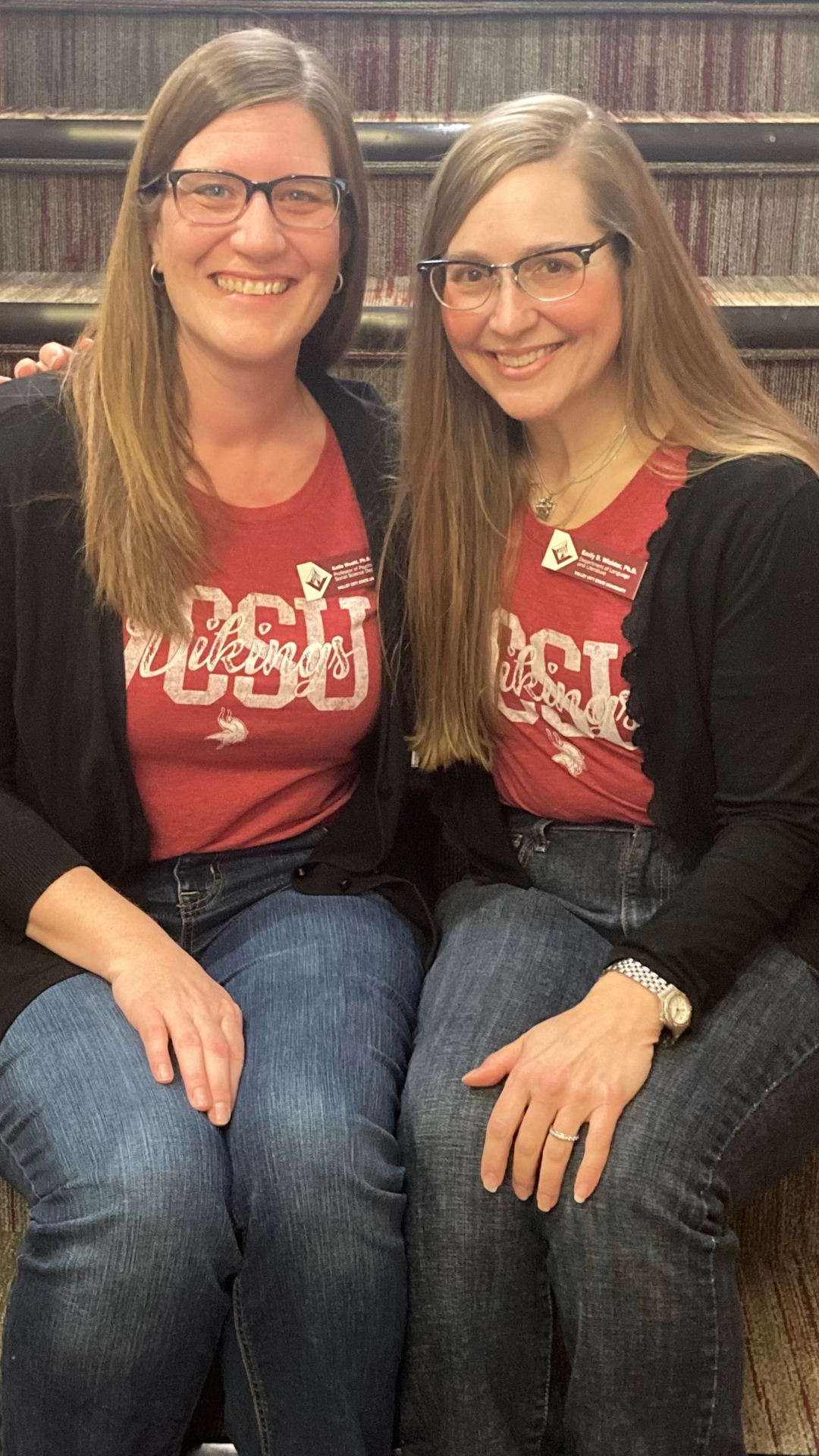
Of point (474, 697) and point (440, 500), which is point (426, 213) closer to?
point (440, 500)

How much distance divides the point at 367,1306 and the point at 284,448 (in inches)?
29.4

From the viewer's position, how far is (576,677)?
1.21 meters

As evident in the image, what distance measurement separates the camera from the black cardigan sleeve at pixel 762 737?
3.65 feet

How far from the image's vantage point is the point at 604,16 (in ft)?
6.59

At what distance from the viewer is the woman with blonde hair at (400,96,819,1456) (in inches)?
40.8

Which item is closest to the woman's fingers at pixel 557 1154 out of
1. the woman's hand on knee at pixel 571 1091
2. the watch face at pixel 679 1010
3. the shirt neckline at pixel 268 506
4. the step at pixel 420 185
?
the woman's hand on knee at pixel 571 1091

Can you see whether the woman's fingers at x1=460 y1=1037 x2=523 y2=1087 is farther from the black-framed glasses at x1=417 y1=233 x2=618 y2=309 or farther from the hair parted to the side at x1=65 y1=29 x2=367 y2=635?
the black-framed glasses at x1=417 y1=233 x2=618 y2=309

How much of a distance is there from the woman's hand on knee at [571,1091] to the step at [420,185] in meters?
1.15

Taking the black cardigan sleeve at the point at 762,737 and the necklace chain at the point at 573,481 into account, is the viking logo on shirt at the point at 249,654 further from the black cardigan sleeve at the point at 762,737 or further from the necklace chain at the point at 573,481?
the black cardigan sleeve at the point at 762,737

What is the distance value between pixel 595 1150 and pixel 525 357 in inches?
25.4

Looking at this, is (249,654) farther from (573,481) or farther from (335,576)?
(573,481)

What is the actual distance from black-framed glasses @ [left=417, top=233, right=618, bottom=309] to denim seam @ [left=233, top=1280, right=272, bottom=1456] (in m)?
0.82

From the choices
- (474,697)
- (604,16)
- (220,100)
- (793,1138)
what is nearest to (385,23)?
(604,16)

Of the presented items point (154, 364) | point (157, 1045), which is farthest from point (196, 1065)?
point (154, 364)
